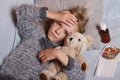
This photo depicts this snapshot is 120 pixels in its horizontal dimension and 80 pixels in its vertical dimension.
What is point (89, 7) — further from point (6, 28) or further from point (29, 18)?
point (6, 28)

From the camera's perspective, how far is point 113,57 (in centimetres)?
135

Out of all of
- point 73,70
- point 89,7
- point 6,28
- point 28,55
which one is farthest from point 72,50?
point 89,7

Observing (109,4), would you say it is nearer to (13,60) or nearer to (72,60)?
(72,60)

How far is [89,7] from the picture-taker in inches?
60.0

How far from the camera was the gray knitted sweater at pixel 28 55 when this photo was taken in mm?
1084

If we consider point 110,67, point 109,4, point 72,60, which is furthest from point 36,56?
point 109,4

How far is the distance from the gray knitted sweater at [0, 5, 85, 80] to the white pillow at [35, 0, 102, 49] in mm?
240

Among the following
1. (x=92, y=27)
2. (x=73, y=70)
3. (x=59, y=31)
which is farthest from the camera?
(x=92, y=27)

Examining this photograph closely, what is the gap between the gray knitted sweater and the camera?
42.7 inches

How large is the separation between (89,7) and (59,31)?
1.34 feet

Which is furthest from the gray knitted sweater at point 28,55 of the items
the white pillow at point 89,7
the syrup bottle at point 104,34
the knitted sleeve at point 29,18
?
the syrup bottle at point 104,34

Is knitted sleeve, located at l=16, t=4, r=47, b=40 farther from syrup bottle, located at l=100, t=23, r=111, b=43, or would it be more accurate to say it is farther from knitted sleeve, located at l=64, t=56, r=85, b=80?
syrup bottle, located at l=100, t=23, r=111, b=43

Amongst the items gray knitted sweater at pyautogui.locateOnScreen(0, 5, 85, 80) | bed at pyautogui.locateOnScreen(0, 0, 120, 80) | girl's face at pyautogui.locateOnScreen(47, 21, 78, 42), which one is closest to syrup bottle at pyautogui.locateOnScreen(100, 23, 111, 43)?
bed at pyautogui.locateOnScreen(0, 0, 120, 80)

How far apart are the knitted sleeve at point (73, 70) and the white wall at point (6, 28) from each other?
1.13 ft
